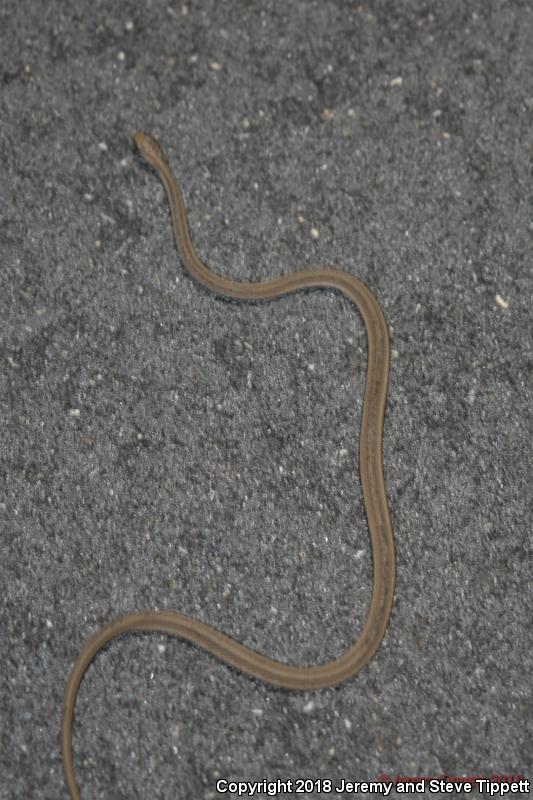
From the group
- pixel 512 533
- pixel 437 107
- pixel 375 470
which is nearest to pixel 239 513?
pixel 375 470

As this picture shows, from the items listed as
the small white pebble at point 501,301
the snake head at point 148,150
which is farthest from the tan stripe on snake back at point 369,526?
the small white pebble at point 501,301

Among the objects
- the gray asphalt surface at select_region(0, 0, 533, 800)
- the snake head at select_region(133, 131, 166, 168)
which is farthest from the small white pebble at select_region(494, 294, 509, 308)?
the snake head at select_region(133, 131, 166, 168)

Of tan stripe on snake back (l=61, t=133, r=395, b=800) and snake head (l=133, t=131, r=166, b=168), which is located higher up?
snake head (l=133, t=131, r=166, b=168)

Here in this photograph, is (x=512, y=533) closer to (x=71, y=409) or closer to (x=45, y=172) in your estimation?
(x=71, y=409)

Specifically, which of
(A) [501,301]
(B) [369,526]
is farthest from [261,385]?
(A) [501,301]

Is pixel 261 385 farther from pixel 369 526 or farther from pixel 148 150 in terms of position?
pixel 148 150

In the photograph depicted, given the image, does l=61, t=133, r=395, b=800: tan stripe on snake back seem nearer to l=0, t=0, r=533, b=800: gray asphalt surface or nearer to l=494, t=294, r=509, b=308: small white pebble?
l=0, t=0, r=533, b=800: gray asphalt surface
